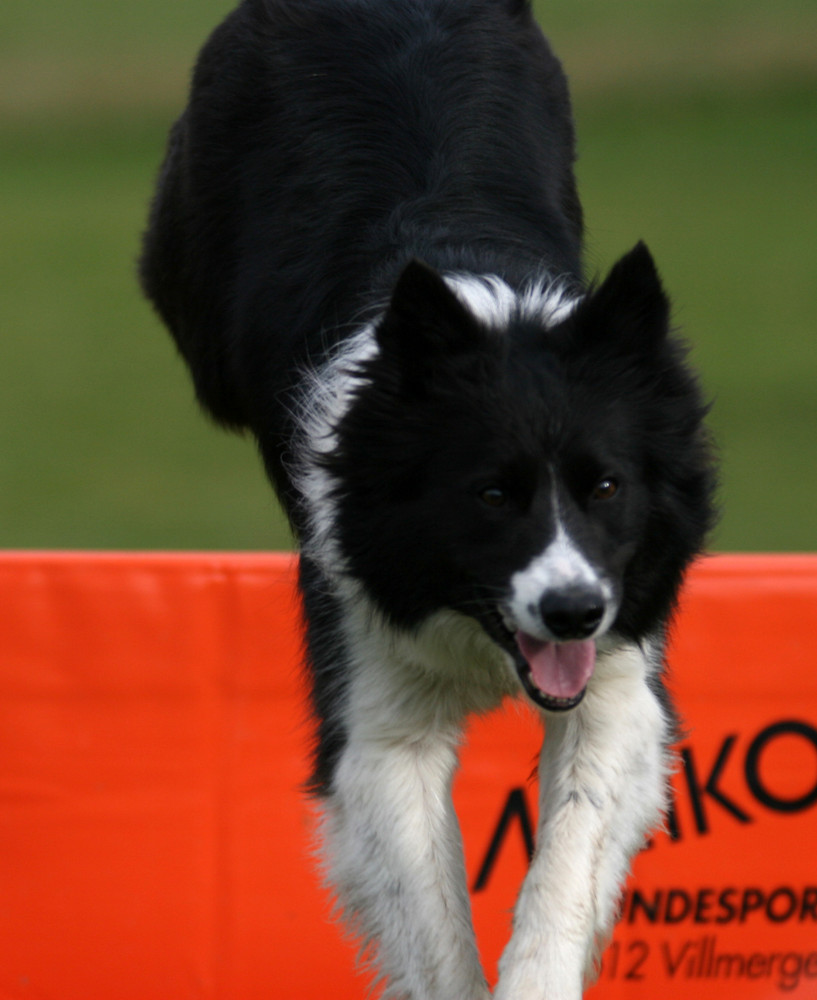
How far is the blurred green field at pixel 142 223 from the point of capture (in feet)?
53.9

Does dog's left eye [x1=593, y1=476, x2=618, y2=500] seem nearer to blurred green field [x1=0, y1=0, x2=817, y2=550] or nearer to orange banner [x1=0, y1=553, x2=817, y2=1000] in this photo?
orange banner [x1=0, y1=553, x2=817, y2=1000]

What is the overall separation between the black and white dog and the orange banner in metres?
1.19

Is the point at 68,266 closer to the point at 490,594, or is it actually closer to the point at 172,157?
the point at 172,157

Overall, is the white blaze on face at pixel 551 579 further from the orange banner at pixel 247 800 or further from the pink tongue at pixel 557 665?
the orange banner at pixel 247 800

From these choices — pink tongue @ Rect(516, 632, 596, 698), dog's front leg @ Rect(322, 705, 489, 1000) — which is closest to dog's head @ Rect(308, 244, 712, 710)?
pink tongue @ Rect(516, 632, 596, 698)

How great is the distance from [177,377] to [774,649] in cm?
1514

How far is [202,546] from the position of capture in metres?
14.7

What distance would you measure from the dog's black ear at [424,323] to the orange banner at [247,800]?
6.73 ft

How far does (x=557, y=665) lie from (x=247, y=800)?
95.2 inches

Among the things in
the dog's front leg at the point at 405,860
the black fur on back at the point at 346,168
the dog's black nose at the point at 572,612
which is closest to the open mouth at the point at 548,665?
the dog's black nose at the point at 572,612

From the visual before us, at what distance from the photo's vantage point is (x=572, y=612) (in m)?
3.74

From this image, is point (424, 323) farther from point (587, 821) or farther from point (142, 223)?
point (142, 223)

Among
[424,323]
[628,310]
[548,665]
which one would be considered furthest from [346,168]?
[548,665]

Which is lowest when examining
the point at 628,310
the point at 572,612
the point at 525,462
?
the point at 572,612
